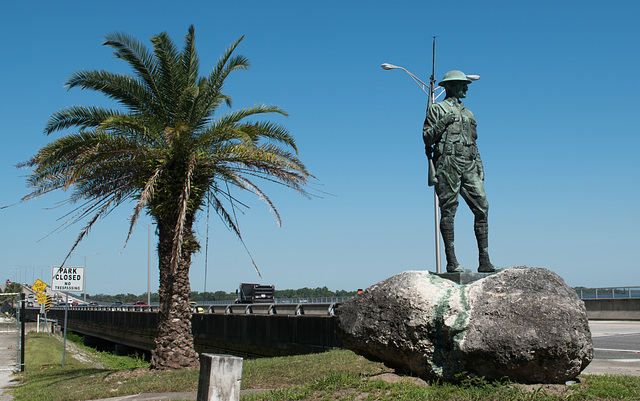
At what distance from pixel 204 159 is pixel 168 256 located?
2413 millimetres

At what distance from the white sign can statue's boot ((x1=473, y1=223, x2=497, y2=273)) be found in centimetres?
1314

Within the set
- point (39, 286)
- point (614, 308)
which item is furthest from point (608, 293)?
point (39, 286)

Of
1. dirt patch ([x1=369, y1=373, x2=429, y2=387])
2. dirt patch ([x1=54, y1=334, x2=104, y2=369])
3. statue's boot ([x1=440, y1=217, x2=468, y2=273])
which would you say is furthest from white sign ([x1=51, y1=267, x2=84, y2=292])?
statue's boot ([x1=440, y1=217, x2=468, y2=273])

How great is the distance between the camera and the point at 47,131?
14492 millimetres

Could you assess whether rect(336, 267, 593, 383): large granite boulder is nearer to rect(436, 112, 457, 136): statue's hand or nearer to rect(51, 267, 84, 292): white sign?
rect(436, 112, 457, 136): statue's hand

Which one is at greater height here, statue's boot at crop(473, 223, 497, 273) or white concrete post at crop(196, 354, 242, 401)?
statue's boot at crop(473, 223, 497, 273)

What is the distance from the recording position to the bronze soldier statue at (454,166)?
29.3ft

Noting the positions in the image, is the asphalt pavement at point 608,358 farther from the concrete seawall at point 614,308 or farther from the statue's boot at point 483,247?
the statue's boot at point 483,247

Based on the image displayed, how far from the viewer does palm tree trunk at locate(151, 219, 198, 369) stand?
1427 cm

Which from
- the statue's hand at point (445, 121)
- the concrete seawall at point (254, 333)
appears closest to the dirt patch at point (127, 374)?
the concrete seawall at point (254, 333)

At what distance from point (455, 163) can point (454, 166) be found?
50 millimetres

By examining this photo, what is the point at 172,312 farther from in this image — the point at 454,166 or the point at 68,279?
the point at 454,166

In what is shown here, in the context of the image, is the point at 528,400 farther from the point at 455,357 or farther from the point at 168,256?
the point at 168,256

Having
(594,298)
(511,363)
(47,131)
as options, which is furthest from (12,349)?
(511,363)
